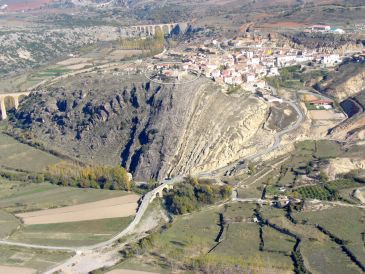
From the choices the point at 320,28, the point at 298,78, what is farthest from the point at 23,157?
the point at 320,28

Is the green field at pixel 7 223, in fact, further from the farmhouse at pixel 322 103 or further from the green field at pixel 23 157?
the farmhouse at pixel 322 103

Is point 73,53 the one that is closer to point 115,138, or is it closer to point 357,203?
point 115,138

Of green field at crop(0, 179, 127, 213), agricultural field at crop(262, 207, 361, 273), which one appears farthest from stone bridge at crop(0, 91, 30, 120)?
agricultural field at crop(262, 207, 361, 273)

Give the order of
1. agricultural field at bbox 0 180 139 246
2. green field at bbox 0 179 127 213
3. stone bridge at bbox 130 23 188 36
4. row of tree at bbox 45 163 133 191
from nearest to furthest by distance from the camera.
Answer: agricultural field at bbox 0 180 139 246
green field at bbox 0 179 127 213
row of tree at bbox 45 163 133 191
stone bridge at bbox 130 23 188 36

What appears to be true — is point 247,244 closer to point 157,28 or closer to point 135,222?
point 135,222

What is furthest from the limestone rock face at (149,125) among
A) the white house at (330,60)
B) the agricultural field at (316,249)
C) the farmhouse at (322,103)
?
the white house at (330,60)

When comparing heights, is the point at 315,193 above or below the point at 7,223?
above

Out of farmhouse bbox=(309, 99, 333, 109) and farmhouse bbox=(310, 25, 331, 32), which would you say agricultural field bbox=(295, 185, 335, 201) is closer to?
farmhouse bbox=(309, 99, 333, 109)
